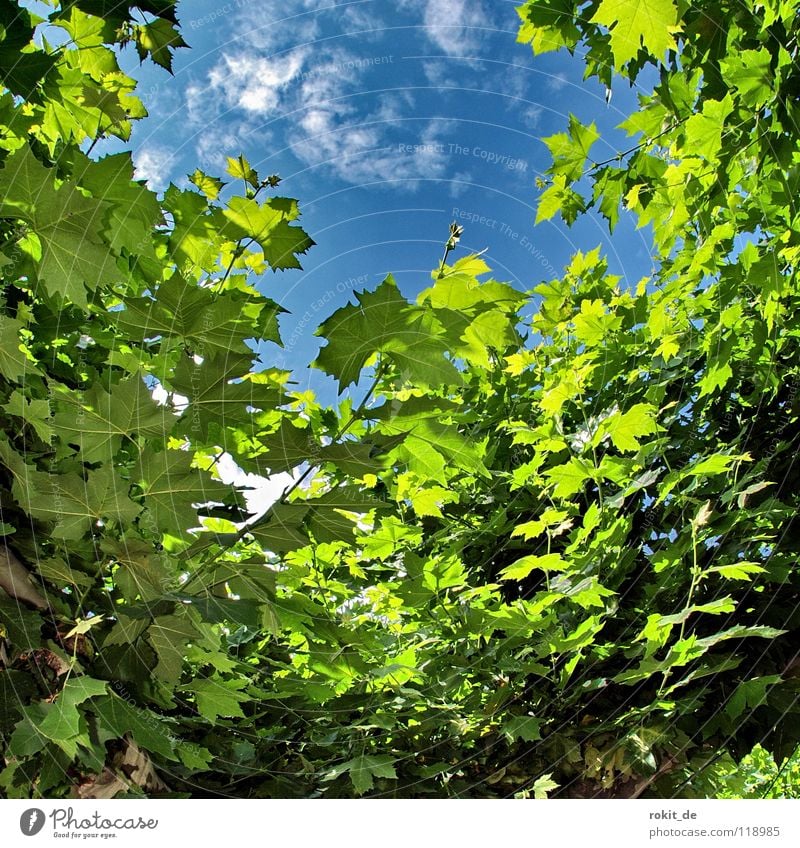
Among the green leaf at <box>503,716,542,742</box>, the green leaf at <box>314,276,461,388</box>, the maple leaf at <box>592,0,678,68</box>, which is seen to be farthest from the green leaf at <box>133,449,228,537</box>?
the maple leaf at <box>592,0,678,68</box>

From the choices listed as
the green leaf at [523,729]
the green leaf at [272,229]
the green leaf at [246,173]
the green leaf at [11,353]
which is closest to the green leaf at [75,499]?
the green leaf at [11,353]

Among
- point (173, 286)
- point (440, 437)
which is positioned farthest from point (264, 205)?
point (440, 437)

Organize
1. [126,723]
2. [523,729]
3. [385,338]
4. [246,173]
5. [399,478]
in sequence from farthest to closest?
[399,478] → [523,729] → [246,173] → [126,723] → [385,338]

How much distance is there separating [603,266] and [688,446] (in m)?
0.56

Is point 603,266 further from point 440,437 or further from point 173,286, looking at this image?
point 173,286

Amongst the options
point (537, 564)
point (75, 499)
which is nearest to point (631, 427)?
point (537, 564)

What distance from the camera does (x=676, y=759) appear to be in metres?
0.94

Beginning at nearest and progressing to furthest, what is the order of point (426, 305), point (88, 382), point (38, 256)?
point (426, 305) → point (38, 256) → point (88, 382)

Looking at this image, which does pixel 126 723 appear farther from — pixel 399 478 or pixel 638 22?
pixel 638 22

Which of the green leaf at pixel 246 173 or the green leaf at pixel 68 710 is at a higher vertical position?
the green leaf at pixel 246 173

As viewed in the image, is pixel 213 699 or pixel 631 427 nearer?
pixel 213 699

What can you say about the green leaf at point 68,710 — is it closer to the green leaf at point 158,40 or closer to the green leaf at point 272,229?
the green leaf at point 272,229

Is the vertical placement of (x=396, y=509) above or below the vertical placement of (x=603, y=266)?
below
